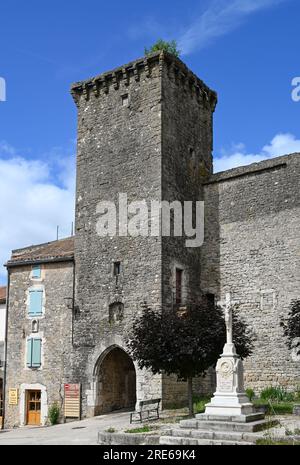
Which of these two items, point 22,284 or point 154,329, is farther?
point 22,284

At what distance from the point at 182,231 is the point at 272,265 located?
11.0 feet

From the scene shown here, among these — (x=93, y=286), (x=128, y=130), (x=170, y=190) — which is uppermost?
(x=128, y=130)

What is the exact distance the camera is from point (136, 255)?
20188 millimetres

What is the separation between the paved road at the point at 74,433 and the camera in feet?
47.2

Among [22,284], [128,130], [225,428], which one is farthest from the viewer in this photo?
[22,284]

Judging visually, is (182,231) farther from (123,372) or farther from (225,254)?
(123,372)

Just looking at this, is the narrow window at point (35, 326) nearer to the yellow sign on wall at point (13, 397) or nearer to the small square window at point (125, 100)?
the yellow sign on wall at point (13, 397)

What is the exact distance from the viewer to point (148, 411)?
1650cm

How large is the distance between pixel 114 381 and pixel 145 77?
36.1ft

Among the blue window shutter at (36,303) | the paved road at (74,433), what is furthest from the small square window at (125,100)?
the paved road at (74,433)

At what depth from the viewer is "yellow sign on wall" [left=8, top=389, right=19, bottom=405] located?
21.9 metres

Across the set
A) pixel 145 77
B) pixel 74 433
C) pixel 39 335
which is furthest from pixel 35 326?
pixel 145 77

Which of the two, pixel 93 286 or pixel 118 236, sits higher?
pixel 118 236

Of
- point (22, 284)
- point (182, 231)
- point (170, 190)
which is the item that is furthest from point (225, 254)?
point (22, 284)
